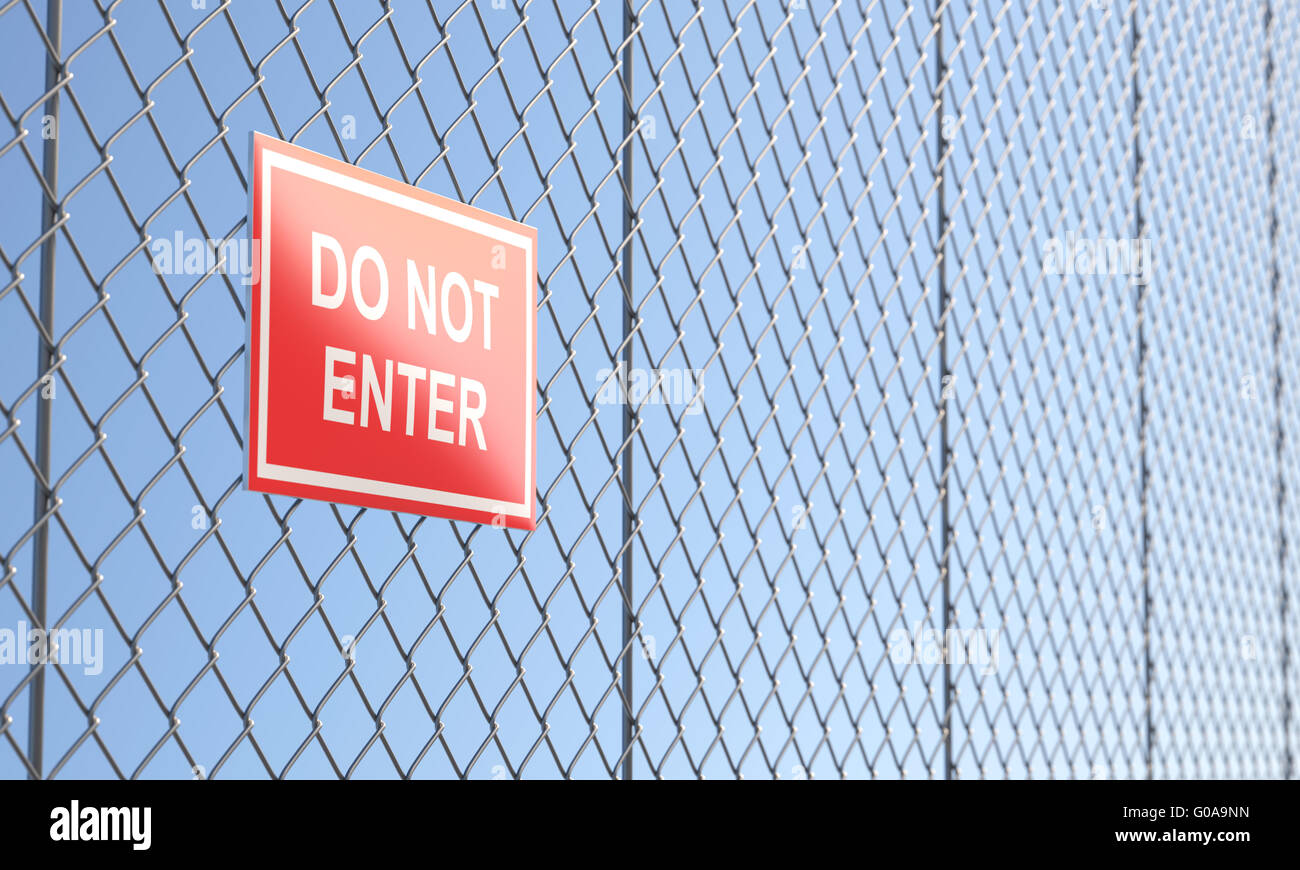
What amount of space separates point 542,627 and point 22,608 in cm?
82

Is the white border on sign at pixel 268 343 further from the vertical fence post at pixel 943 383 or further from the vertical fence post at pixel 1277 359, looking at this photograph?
the vertical fence post at pixel 1277 359

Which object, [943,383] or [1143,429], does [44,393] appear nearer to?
[943,383]

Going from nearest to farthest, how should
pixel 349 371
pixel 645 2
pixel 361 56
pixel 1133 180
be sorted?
pixel 349 371
pixel 361 56
pixel 645 2
pixel 1133 180

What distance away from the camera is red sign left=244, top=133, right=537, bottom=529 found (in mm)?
1709

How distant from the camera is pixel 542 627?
82.9 inches

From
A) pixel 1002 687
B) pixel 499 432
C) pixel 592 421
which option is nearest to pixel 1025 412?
pixel 1002 687

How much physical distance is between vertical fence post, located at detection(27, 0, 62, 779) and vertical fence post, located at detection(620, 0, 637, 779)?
3.07ft

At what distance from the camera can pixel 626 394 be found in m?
2.26

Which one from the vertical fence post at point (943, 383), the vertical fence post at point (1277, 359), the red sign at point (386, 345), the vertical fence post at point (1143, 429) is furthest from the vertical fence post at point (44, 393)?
the vertical fence post at point (1277, 359)

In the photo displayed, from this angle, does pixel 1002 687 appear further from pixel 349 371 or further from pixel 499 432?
pixel 349 371

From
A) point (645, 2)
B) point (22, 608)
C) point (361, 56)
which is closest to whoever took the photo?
point (22, 608)

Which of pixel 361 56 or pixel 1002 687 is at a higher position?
pixel 361 56

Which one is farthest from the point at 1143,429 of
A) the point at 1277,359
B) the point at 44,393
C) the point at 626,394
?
the point at 44,393

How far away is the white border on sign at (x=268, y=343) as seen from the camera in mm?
1691
